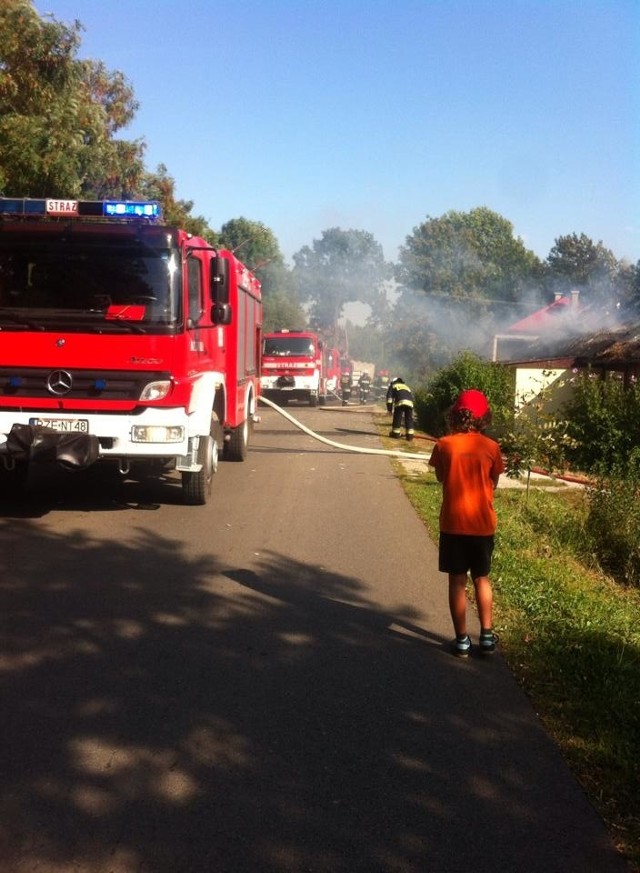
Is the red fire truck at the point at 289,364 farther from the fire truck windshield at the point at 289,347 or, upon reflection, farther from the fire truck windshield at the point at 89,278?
the fire truck windshield at the point at 89,278

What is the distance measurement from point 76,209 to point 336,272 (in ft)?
270

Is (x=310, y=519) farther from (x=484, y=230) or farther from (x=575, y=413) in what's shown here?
(x=484, y=230)

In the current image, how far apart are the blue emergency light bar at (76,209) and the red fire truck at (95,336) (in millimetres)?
10

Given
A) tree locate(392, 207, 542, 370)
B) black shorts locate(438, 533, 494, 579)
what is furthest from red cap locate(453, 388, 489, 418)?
tree locate(392, 207, 542, 370)

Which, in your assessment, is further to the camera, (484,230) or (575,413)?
(484,230)

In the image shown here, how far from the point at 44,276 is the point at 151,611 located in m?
4.20

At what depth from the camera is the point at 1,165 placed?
49.2 feet

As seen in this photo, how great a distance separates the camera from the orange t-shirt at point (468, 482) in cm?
546

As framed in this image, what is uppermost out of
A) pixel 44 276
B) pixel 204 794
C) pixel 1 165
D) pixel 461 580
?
pixel 1 165

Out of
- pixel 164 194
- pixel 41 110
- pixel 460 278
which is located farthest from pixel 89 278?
pixel 460 278

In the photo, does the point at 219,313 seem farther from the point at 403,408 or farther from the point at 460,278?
the point at 460,278

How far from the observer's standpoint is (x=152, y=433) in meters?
8.79

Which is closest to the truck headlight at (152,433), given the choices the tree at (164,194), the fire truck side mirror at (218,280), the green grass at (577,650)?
the fire truck side mirror at (218,280)

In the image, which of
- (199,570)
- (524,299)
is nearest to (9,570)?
(199,570)
